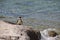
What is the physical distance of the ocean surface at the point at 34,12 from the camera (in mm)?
16314

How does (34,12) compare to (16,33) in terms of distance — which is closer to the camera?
(16,33)

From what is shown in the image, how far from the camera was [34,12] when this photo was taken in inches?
780

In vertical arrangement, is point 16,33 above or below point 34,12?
above

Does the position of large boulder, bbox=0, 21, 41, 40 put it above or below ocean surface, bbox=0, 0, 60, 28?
above

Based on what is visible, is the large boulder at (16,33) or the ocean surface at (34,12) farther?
the ocean surface at (34,12)

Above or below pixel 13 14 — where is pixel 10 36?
above

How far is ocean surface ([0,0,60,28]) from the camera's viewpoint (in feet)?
53.5

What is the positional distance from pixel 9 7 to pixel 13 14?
11.0 feet

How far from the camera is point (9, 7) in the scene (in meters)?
22.5

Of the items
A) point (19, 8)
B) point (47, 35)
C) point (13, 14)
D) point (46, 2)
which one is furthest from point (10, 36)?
point (46, 2)

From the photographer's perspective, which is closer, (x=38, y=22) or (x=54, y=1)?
(x=38, y=22)

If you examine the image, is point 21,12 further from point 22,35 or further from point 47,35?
point 22,35

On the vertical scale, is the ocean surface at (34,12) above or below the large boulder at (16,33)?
below

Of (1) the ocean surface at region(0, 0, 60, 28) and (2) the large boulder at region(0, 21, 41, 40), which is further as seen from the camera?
(1) the ocean surface at region(0, 0, 60, 28)
